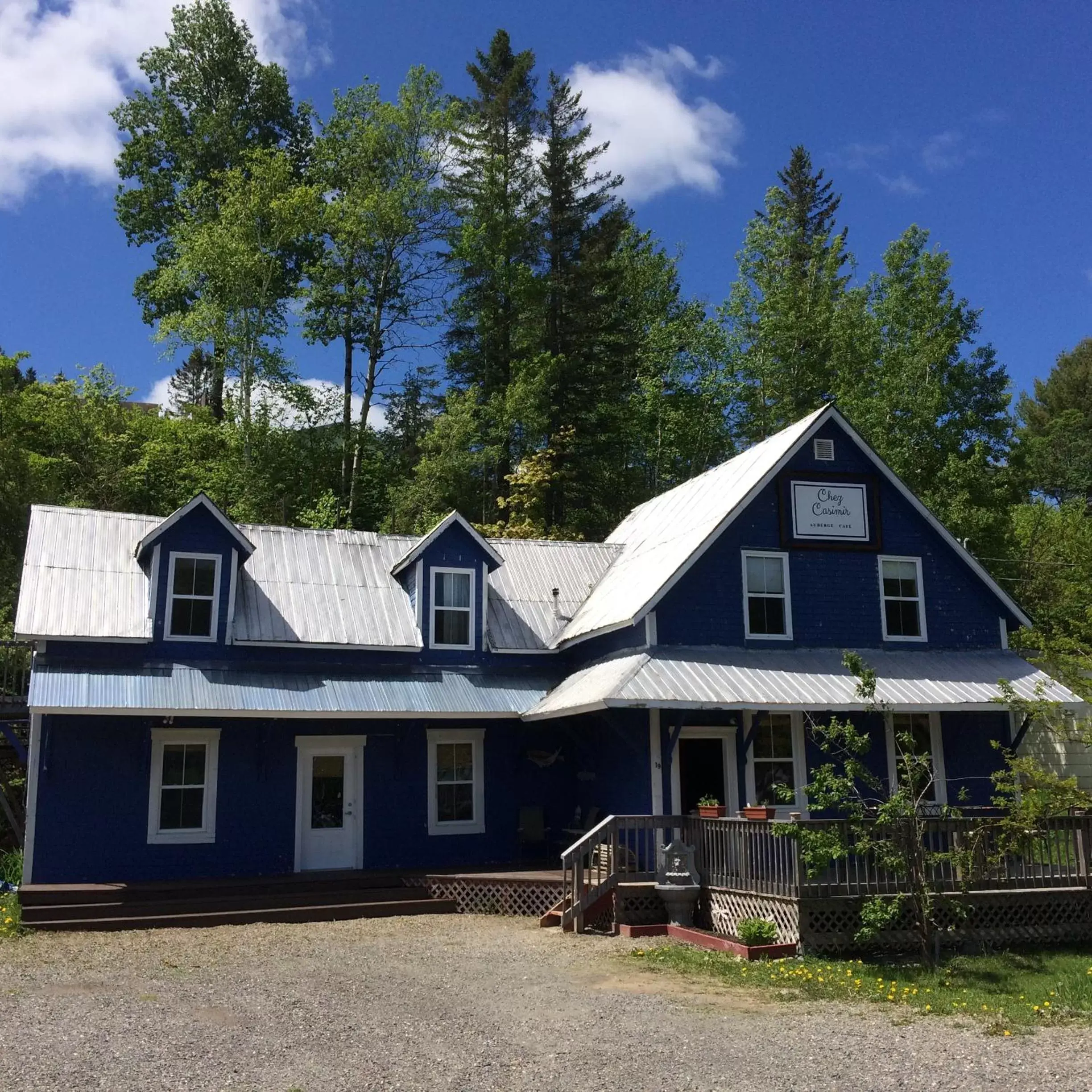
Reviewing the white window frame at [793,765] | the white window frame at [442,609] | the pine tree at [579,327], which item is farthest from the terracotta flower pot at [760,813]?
the pine tree at [579,327]

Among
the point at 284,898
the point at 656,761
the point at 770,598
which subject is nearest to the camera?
the point at 284,898

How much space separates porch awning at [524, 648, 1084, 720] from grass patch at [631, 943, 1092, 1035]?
384 cm

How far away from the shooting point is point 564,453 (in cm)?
3581

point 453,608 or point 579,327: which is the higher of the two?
point 579,327

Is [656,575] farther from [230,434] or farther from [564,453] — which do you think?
[230,434]

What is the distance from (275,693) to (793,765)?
28.3ft

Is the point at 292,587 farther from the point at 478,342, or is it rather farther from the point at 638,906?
the point at 478,342

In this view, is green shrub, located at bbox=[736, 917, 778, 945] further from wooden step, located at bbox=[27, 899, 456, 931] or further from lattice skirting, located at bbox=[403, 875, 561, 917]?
wooden step, located at bbox=[27, 899, 456, 931]

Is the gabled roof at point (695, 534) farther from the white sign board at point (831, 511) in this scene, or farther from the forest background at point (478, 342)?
the forest background at point (478, 342)

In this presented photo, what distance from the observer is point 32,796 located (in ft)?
54.4

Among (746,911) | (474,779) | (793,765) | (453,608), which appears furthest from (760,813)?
(453,608)

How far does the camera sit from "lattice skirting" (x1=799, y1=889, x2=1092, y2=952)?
13.2 metres

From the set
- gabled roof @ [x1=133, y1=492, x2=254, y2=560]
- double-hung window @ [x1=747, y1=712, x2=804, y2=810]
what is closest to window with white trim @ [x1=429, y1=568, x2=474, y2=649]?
gabled roof @ [x1=133, y1=492, x2=254, y2=560]

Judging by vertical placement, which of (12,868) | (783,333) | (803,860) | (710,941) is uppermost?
(783,333)
